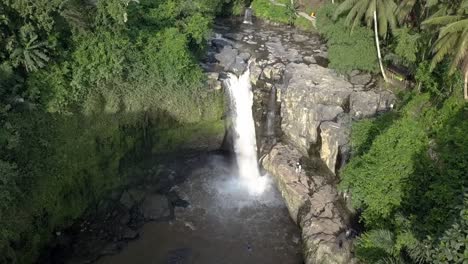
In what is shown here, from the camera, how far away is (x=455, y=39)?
2056 centimetres

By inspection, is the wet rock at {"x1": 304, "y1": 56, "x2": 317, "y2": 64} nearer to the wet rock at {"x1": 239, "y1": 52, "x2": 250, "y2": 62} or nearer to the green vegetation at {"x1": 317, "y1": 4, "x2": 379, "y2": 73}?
the green vegetation at {"x1": 317, "y1": 4, "x2": 379, "y2": 73}

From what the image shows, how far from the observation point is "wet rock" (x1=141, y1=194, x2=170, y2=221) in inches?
1038

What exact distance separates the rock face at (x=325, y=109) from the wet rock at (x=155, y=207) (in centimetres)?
997

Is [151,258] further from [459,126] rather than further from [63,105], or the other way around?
[459,126]

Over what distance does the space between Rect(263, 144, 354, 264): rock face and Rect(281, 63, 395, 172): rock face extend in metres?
1.15

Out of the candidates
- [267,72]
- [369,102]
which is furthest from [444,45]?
[267,72]

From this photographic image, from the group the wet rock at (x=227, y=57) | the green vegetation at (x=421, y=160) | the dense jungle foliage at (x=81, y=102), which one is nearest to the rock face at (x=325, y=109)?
the green vegetation at (x=421, y=160)

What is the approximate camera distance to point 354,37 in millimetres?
30859

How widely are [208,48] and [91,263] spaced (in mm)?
20357

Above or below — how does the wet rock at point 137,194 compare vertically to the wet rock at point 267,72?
below

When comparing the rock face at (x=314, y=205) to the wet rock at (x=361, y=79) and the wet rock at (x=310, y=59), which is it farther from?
the wet rock at (x=310, y=59)

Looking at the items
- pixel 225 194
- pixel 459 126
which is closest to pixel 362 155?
pixel 459 126

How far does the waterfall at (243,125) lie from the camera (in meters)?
30.5

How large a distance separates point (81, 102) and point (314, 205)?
607 inches
